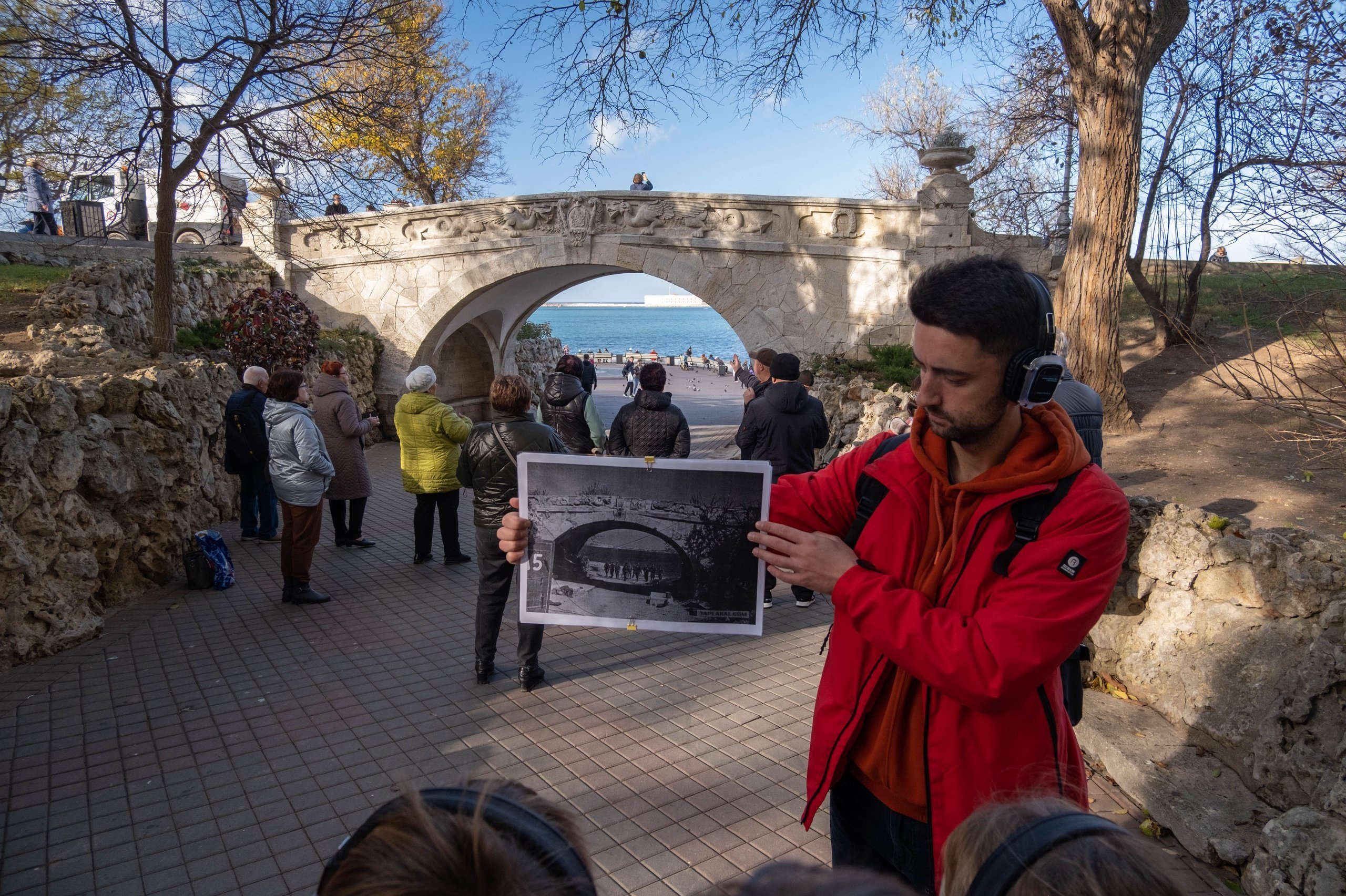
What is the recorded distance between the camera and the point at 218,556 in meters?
7.39

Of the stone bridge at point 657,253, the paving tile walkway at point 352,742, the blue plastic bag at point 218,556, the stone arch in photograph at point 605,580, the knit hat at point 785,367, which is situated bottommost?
the paving tile walkway at point 352,742

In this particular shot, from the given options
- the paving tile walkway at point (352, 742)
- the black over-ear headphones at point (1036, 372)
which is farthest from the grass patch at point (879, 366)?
the black over-ear headphones at point (1036, 372)

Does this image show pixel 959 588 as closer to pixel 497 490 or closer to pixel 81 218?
pixel 497 490

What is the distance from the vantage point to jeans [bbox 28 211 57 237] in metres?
16.6

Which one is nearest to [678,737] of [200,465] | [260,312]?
[200,465]

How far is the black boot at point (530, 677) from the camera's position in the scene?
5.39m

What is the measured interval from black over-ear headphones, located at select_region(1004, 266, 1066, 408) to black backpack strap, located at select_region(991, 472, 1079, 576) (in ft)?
0.61

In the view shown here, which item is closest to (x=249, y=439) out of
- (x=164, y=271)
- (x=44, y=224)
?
(x=164, y=271)

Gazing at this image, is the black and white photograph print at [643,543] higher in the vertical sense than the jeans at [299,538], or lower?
higher

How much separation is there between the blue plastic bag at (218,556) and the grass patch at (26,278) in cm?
710

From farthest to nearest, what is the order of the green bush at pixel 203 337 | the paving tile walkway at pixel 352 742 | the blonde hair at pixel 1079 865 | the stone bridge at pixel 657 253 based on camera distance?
1. the stone bridge at pixel 657 253
2. the green bush at pixel 203 337
3. the paving tile walkway at pixel 352 742
4. the blonde hair at pixel 1079 865

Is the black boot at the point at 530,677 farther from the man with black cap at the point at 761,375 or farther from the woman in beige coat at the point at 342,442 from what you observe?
the woman in beige coat at the point at 342,442

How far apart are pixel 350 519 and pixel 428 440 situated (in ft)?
6.02

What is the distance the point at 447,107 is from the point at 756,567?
1088 inches
